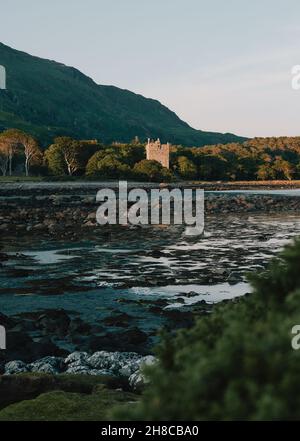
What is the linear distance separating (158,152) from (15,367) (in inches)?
6498

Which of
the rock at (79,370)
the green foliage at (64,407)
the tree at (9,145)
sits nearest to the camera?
the green foliage at (64,407)

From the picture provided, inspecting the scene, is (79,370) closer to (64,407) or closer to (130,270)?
(64,407)

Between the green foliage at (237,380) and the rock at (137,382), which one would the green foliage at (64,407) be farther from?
the green foliage at (237,380)

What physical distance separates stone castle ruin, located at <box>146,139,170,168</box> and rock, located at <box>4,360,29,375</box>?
163m

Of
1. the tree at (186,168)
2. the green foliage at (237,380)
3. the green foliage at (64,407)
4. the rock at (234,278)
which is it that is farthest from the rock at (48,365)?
the tree at (186,168)

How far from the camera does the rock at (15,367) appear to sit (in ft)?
38.5

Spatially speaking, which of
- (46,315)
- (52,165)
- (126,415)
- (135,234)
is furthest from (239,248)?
(52,165)

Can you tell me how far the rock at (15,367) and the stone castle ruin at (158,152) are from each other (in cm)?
16271

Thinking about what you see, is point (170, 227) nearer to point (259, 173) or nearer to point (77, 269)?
point (77, 269)

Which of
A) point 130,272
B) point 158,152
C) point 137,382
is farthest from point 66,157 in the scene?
point 137,382

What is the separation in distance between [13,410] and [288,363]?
6339 mm

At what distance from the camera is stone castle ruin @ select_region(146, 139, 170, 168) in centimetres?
17400

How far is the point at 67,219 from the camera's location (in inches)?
2035

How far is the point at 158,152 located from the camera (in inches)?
6880
